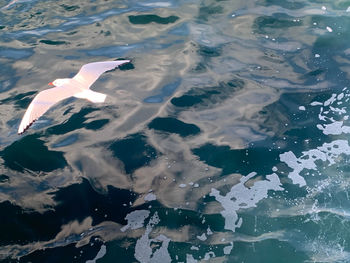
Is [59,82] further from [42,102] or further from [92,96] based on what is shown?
[92,96]

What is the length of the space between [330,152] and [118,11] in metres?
6.44

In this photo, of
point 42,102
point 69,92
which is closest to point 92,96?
point 69,92

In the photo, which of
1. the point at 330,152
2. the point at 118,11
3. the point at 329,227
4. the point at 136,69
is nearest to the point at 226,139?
the point at 330,152

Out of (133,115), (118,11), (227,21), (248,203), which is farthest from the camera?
(118,11)

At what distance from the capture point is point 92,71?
7.40 m

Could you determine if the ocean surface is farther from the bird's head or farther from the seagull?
the bird's head

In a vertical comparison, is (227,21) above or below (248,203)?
above

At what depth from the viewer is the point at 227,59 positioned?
8.08m

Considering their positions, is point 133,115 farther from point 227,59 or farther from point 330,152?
point 330,152

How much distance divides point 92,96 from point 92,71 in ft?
2.13

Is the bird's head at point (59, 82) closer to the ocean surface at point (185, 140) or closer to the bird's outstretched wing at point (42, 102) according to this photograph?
the bird's outstretched wing at point (42, 102)

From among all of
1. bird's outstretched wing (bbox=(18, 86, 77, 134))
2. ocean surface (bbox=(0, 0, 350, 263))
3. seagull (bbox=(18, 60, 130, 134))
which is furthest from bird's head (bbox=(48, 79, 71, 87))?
ocean surface (bbox=(0, 0, 350, 263))

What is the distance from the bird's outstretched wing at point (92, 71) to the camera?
7.26 metres

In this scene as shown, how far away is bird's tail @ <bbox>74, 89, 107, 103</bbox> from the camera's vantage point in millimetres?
6957
